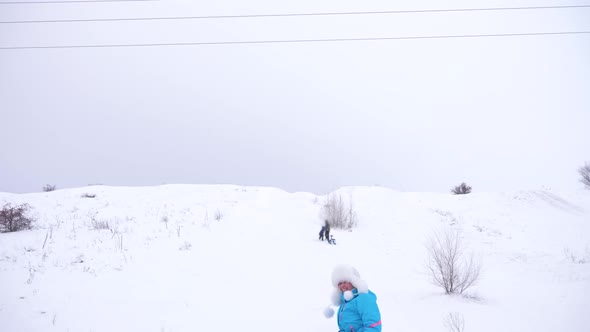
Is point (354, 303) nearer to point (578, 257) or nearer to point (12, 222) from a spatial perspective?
point (578, 257)

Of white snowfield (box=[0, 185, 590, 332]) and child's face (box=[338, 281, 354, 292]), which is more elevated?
child's face (box=[338, 281, 354, 292])

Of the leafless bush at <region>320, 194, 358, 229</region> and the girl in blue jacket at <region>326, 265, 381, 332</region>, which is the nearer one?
the girl in blue jacket at <region>326, 265, 381, 332</region>

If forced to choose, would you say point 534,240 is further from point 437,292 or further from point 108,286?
point 108,286

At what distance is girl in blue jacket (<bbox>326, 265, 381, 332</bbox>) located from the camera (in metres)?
3.14

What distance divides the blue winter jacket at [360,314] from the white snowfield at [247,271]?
2688 millimetres

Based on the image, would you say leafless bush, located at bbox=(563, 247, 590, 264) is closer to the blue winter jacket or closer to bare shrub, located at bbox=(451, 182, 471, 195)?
the blue winter jacket

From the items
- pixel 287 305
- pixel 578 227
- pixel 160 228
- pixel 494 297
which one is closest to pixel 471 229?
pixel 578 227

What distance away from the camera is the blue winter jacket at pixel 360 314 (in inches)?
123

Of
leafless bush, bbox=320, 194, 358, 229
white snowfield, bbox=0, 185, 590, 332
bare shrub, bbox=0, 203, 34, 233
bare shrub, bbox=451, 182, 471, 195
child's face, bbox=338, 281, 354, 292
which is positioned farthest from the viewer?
bare shrub, bbox=451, 182, 471, 195

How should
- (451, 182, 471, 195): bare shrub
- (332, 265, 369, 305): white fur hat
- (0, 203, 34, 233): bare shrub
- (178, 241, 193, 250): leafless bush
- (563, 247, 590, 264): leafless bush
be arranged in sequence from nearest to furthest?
1. (332, 265, 369, 305): white fur hat
2. (178, 241, 193, 250): leafless bush
3. (563, 247, 590, 264): leafless bush
4. (0, 203, 34, 233): bare shrub
5. (451, 182, 471, 195): bare shrub

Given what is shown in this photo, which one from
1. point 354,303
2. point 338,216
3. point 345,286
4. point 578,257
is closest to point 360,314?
point 354,303

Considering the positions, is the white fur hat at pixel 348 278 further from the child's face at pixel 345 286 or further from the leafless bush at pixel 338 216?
the leafless bush at pixel 338 216

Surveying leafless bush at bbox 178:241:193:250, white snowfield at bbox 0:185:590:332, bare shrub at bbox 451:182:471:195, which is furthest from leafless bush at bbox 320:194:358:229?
bare shrub at bbox 451:182:471:195

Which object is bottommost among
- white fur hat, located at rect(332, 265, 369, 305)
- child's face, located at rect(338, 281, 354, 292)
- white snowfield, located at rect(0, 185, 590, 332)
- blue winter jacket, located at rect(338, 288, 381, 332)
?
white snowfield, located at rect(0, 185, 590, 332)
